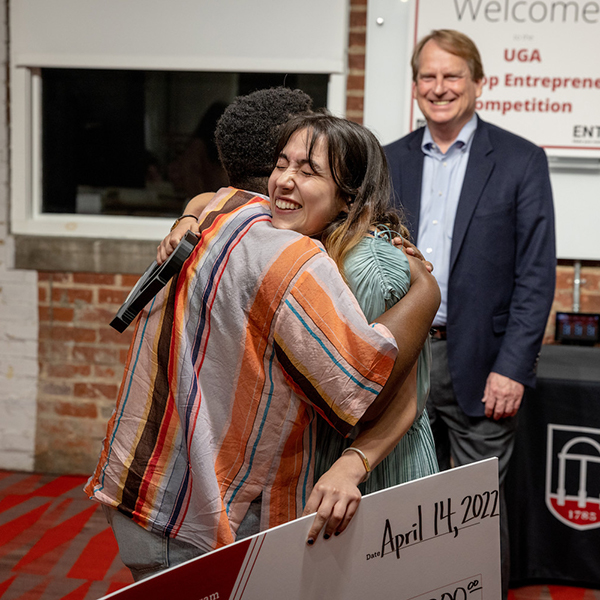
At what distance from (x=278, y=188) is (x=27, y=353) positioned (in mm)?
2607

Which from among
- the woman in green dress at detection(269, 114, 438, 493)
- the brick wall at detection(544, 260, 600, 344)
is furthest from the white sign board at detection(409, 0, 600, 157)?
the woman in green dress at detection(269, 114, 438, 493)

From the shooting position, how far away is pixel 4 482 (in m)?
3.14

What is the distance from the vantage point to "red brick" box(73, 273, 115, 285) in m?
3.14

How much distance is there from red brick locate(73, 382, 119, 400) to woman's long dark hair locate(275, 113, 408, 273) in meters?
2.38

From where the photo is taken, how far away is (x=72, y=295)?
125 inches

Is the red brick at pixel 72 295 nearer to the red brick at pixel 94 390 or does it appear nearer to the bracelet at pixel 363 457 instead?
the red brick at pixel 94 390

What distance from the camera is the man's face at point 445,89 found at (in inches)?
79.0

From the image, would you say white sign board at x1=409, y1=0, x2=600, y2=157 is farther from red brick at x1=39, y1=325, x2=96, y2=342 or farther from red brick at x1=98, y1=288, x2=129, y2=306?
red brick at x1=39, y1=325, x2=96, y2=342

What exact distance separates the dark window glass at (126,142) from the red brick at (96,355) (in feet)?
2.25

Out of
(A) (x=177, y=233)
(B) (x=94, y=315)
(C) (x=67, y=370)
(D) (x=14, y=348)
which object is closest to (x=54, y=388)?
(C) (x=67, y=370)

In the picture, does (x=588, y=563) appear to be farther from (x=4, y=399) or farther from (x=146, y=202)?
(x=4, y=399)

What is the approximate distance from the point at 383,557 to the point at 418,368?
33cm

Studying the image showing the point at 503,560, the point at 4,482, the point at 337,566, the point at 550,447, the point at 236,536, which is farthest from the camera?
the point at 4,482

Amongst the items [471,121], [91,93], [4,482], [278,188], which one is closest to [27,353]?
[4,482]
